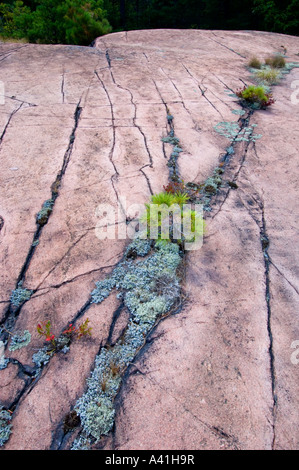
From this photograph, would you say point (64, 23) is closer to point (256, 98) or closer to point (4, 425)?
point (256, 98)

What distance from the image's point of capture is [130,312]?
2408 millimetres

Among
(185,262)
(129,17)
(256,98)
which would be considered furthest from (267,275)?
(129,17)

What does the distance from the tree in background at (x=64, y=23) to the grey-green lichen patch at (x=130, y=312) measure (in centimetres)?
1006

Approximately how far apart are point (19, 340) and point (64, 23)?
1181cm

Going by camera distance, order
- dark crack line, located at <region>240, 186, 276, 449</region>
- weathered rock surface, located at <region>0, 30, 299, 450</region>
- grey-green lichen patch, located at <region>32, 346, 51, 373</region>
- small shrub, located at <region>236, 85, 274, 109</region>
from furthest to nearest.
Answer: small shrub, located at <region>236, 85, 274, 109</region>
grey-green lichen patch, located at <region>32, 346, 51, 373</region>
dark crack line, located at <region>240, 186, 276, 449</region>
weathered rock surface, located at <region>0, 30, 299, 450</region>

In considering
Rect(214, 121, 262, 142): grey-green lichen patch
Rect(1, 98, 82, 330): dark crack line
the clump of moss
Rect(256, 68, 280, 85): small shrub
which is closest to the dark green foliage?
Rect(256, 68, 280, 85): small shrub

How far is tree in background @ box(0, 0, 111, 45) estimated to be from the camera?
9773 millimetres

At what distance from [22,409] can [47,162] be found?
293 centimetres

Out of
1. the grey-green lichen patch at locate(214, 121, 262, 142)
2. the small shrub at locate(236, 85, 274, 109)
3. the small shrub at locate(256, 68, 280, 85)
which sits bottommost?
the grey-green lichen patch at locate(214, 121, 262, 142)

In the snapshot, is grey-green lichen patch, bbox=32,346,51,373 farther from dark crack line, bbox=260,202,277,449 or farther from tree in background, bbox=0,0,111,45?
tree in background, bbox=0,0,111,45

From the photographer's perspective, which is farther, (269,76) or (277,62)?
(277,62)

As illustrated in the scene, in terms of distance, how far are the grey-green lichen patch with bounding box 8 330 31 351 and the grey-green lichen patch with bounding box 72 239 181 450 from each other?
1.90 ft
